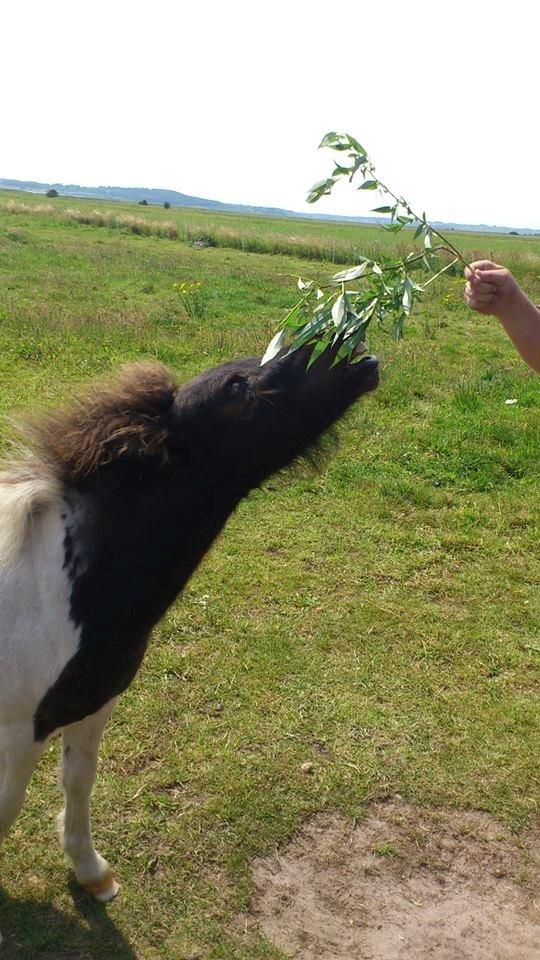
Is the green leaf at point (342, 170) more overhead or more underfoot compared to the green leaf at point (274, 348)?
more overhead

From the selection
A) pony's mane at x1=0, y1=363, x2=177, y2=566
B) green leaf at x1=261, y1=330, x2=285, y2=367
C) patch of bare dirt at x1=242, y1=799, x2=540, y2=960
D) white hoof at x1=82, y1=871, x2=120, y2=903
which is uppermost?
green leaf at x1=261, y1=330, x2=285, y2=367

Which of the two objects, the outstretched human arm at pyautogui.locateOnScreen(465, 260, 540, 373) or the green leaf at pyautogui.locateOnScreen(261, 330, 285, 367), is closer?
the green leaf at pyautogui.locateOnScreen(261, 330, 285, 367)

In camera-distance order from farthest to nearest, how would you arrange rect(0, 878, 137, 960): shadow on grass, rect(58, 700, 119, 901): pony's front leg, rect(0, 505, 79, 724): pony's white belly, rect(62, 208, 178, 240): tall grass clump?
rect(62, 208, 178, 240): tall grass clump
rect(58, 700, 119, 901): pony's front leg
rect(0, 878, 137, 960): shadow on grass
rect(0, 505, 79, 724): pony's white belly

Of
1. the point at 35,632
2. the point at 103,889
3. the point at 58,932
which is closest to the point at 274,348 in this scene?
the point at 35,632

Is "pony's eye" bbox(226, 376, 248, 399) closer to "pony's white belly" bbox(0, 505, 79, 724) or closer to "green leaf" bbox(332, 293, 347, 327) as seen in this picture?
"green leaf" bbox(332, 293, 347, 327)

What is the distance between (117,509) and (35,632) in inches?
18.6

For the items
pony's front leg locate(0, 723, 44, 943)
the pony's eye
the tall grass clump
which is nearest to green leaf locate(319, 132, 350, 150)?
the pony's eye

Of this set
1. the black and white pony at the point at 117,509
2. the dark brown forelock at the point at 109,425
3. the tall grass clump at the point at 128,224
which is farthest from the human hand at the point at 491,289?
the tall grass clump at the point at 128,224

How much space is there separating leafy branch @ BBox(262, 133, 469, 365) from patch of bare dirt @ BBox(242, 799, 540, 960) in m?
2.16

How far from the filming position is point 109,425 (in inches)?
90.1

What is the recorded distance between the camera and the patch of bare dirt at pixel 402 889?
2695 millimetres

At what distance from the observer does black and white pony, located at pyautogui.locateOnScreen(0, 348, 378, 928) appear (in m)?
2.26

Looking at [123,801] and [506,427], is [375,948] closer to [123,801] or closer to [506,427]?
[123,801]

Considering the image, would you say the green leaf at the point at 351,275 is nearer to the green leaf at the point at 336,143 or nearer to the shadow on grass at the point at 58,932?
the green leaf at the point at 336,143
